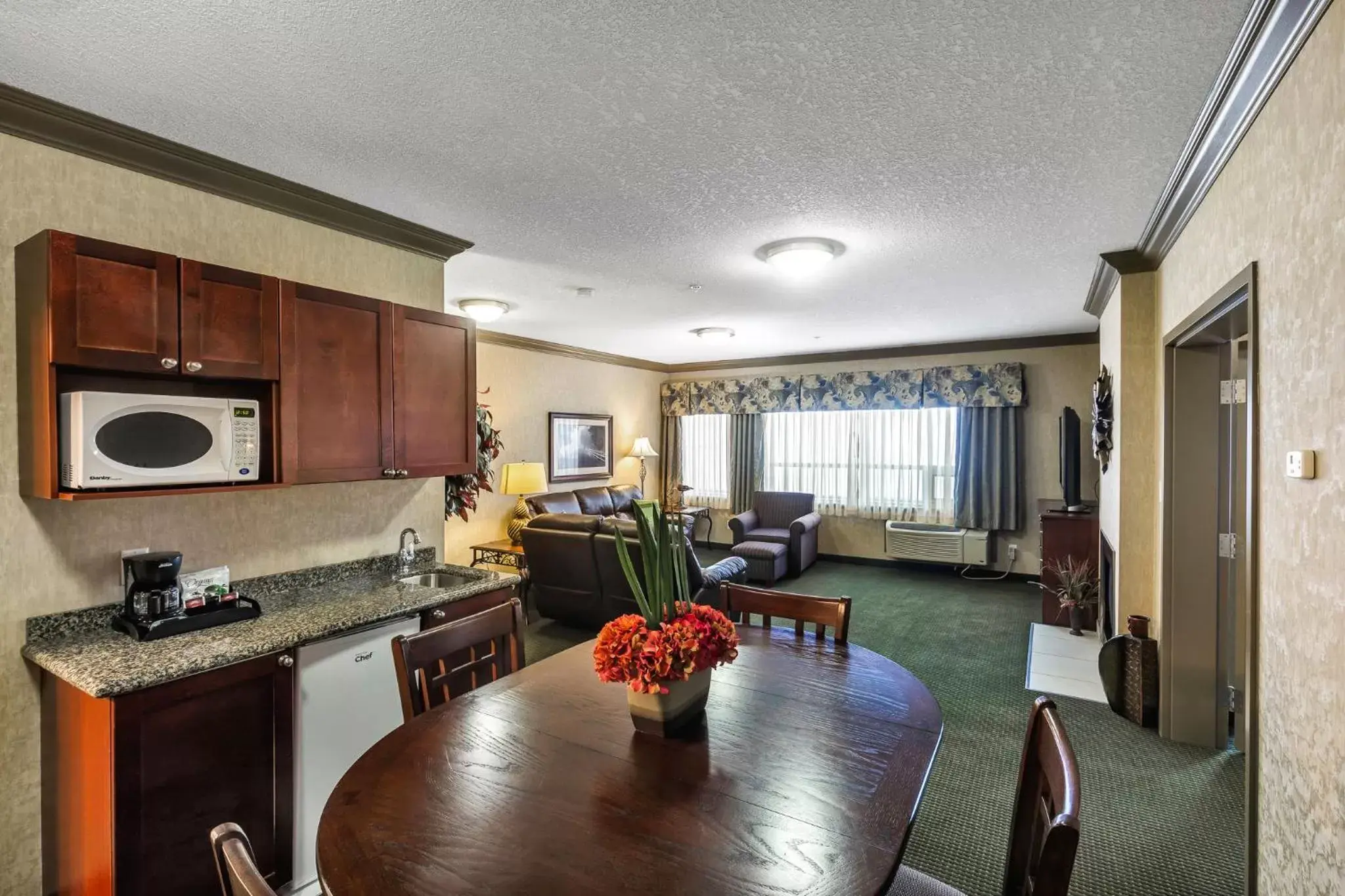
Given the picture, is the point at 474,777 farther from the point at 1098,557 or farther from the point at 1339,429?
the point at 1098,557

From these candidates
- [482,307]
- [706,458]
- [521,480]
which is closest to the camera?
[482,307]

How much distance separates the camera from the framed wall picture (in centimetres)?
677

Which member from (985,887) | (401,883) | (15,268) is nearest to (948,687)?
(985,887)

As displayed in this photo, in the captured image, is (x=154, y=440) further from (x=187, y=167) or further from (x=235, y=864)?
(x=235, y=864)

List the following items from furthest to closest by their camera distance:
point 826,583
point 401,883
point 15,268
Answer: point 826,583
point 15,268
point 401,883

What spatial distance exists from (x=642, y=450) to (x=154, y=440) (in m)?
5.99

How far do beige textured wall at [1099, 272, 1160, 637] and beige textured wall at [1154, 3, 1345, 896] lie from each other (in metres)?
1.63

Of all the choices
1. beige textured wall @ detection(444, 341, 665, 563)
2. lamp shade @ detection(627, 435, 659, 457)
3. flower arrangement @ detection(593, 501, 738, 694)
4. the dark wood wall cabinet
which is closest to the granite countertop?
the dark wood wall cabinet

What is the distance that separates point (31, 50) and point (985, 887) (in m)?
3.61

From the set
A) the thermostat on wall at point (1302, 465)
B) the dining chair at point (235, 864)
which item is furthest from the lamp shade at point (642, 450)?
the dining chair at point (235, 864)

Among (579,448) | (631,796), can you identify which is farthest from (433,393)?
(579,448)

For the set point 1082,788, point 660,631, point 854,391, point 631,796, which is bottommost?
point 1082,788

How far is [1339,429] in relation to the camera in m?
1.34

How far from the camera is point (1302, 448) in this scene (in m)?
1.52
